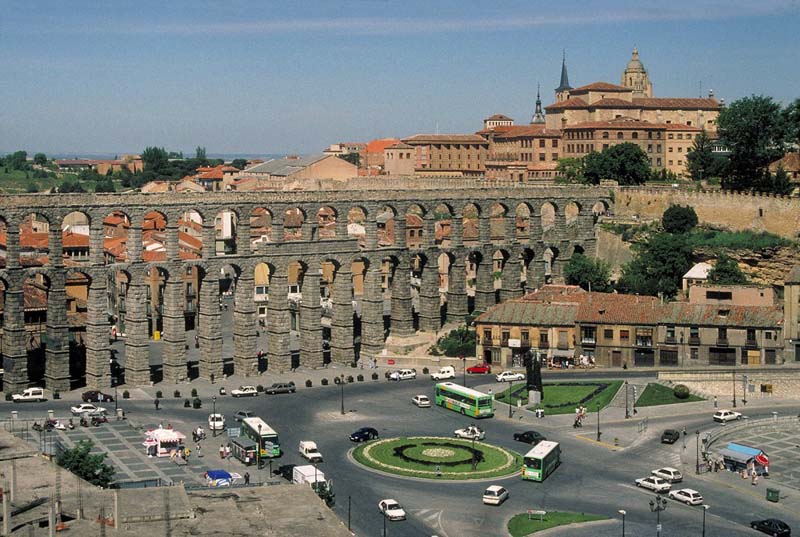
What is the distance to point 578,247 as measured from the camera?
160 metres

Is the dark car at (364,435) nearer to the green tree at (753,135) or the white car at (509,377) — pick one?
the white car at (509,377)

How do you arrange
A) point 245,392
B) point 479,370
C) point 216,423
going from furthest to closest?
point 479,370 → point 245,392 → point 216,423

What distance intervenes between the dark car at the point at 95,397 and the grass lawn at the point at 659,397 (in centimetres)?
4899

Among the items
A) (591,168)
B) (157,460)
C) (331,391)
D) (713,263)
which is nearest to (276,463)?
(157,460)

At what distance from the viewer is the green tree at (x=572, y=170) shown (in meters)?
187

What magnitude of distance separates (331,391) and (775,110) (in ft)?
253

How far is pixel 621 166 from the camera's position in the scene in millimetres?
177250

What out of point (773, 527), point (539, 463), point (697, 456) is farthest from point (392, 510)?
point (697, 456)

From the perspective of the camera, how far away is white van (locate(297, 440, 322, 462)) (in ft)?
322

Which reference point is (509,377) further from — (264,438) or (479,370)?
(264,438)

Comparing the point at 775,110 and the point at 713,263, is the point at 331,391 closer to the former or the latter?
the point at 713,263

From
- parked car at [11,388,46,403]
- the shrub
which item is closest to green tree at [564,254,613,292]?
the shrub

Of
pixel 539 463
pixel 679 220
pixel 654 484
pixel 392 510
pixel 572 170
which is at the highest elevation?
pixel 572 170

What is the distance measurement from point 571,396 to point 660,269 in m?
34.0
